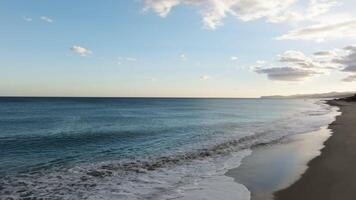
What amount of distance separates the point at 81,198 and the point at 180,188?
11.6ft

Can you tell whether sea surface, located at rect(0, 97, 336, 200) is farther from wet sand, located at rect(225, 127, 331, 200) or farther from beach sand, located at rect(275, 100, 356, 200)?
beach sand, located at rect(275, 100, 356, 200)

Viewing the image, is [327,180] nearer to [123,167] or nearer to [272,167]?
[272,167]

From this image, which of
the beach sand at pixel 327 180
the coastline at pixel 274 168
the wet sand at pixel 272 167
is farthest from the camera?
the wet sand at pixel 272 167

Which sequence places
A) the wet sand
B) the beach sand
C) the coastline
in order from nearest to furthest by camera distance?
the beach sand
the coastline
the wet sand

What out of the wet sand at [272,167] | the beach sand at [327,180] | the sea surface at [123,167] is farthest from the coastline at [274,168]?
the sea surface at [123,167]

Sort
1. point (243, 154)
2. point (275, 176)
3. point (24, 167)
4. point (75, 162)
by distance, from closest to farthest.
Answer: point (275, 176) → point (24, 167) → point (75, 162) → point (243, 154)

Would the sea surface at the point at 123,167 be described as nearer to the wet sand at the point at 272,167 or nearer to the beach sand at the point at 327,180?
the wet sand at the point at 272,167

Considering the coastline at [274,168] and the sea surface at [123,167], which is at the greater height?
the coastline at [274,168]

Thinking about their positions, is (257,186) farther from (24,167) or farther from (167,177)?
(24,167)

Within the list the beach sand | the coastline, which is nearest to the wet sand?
the coastline

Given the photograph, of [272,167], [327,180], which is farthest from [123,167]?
[327,180]

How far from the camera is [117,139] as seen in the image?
26.6m

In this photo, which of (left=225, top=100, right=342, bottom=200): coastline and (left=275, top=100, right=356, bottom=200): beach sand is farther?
(left=225, top=100, right=342, bottom=200): coastline

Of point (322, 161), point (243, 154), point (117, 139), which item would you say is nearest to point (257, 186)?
point (322, 161)
